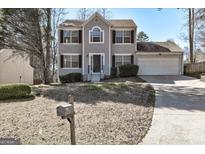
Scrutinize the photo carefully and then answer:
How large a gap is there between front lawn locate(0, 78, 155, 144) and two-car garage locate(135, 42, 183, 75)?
37.0ft

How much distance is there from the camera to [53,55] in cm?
2666

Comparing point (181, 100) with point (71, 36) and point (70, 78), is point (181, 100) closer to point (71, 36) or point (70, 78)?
point (70, 78)

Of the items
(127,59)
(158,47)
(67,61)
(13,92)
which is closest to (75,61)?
(67,61)

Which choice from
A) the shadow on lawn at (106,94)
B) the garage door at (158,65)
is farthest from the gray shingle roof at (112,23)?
the shadow on lawn at (106,94)

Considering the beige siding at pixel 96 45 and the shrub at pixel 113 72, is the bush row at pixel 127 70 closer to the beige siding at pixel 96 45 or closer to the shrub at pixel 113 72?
the shrub at pixel 113 72

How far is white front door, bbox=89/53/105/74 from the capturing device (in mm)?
24406

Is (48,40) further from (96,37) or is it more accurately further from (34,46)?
(96,37)

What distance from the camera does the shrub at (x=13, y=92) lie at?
43.0 feet

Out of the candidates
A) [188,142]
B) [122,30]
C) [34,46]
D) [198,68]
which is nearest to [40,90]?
[34,46]

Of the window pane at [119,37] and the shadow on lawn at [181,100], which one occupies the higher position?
the window pane at [119,37]

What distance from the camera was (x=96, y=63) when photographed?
967 inches

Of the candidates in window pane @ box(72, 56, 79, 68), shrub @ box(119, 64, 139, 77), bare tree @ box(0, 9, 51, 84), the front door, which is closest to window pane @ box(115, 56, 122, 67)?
shrub @ box(119, 64, 139, 77)

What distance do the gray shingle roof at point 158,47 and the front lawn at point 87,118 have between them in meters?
12.4

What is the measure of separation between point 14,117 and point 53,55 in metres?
17.1
